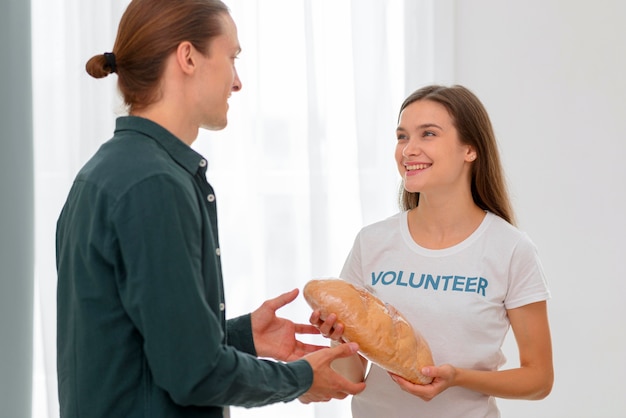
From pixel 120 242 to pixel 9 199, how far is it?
197 centimetres

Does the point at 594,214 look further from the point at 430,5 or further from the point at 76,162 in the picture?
the point at 76,162

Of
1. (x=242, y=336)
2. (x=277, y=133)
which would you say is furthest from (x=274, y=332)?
(x=277, y=133)

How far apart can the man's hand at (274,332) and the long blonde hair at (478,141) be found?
2.02 ft

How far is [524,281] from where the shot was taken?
6.24 ft

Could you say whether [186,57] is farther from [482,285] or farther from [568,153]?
[568,153]

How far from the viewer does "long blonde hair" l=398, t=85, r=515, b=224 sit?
2059 millimetres

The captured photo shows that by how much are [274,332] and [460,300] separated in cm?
48

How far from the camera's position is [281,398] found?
1450 mm

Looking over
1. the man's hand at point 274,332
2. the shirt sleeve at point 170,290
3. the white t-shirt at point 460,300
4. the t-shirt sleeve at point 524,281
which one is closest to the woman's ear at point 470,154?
the white t-shirt at point 460,300

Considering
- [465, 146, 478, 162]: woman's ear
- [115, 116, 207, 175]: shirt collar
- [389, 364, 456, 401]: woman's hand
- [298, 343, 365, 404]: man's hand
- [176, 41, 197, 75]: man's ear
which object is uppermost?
[176, 41, 197, 75]: man's ear

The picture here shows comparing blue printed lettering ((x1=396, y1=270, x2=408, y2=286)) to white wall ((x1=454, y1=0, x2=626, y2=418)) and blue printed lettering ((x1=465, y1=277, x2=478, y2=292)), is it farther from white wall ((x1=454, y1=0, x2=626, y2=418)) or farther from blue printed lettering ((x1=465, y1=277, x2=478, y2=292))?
white wall ((x1=454, y1=0, x2=626, y2=418))

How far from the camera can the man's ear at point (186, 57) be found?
142 centimetres

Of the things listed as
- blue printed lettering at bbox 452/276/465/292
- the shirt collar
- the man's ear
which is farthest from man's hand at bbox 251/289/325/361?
the man's ear

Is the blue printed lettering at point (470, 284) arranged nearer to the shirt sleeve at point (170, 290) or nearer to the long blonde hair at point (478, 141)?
the long blonde hair at point (478, 141)
